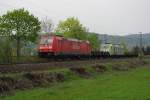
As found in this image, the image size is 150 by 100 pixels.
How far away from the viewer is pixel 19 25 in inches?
2425

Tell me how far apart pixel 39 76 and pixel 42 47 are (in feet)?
70.0

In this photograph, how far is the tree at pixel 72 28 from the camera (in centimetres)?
9391

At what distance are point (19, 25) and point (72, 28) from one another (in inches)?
1388

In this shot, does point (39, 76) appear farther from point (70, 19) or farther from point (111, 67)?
point (70, 19)

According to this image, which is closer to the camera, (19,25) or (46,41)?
(46,41)

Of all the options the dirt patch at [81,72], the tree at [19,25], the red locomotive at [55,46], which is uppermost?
the tree at [19,25]

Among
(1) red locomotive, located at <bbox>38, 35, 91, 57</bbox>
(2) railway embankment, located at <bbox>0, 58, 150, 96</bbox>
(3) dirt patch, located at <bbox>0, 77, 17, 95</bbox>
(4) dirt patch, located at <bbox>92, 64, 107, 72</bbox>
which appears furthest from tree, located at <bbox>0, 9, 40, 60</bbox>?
(3) dirt patch, located at <bbox>0, 77, 17, 95</bbox>

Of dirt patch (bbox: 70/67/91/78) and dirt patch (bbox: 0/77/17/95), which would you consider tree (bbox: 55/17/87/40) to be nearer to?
dirt patch (bbox: 70/67/91/78)

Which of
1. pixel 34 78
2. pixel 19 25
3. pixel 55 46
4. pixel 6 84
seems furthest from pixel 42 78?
pixel 19 25

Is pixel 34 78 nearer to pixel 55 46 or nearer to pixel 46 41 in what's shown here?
pixel 55 46

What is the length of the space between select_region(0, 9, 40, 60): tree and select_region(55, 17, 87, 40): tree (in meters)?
29.6

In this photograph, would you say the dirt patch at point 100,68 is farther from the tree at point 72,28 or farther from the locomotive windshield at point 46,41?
the tree at point 72,28

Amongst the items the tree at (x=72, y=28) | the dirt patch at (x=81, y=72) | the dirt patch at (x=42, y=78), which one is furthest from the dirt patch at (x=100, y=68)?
the tree at (x=72, y=28)

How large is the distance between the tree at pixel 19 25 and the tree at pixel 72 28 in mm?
29559
